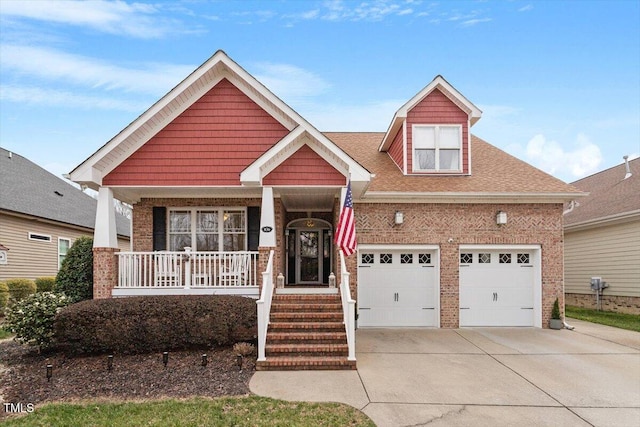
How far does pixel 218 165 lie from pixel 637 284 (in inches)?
573

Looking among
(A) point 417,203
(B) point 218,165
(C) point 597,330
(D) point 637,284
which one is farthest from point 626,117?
(B) point 218,165

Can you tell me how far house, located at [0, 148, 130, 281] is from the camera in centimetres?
1611

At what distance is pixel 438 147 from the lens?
13.0m

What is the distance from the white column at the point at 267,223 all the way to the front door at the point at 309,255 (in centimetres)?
410

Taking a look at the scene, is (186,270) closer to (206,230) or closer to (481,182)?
(206,230)

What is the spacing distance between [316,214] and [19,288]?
1140 cm

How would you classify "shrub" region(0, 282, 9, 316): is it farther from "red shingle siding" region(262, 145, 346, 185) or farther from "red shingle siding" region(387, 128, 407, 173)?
"red shingle siding" region(387, 128, 407, 173)

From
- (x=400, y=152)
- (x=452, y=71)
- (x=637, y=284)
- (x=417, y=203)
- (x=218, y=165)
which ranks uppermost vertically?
(x=452, y=71)

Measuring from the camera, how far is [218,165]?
33.2ft

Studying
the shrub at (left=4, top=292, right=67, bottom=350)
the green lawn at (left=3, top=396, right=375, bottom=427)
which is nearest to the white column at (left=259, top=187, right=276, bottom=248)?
the green lawn at (left=3, top=396, right=375, bottom=427)

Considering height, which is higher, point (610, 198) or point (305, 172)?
point (305, 172)

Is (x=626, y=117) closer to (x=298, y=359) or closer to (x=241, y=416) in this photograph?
(x=298, y=359)

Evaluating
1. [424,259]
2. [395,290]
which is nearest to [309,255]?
[395,290]

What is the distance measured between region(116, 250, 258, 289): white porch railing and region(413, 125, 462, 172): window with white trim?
20.3ft
